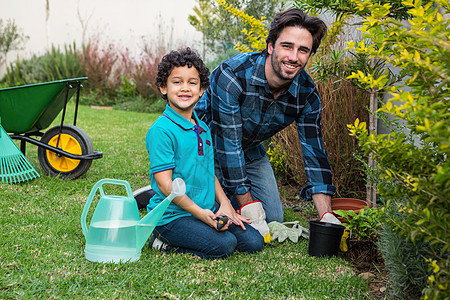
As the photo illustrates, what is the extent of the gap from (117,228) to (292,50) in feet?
4.39

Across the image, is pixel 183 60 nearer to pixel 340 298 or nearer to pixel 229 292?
pixel 229 292

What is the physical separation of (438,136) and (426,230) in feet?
1.13

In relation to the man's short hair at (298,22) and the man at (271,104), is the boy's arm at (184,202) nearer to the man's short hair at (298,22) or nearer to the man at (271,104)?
the man at (271,104)

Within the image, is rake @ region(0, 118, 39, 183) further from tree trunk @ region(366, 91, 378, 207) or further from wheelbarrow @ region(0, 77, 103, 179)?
tree trunk @ region(366, 91, 378, 207)

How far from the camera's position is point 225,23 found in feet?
26.1

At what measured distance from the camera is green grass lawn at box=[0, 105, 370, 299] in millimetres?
1744

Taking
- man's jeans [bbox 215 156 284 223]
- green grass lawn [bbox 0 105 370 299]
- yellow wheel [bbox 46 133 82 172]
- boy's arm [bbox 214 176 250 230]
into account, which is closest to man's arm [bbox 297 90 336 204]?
man's jeans [bbox 215 156 284 223]

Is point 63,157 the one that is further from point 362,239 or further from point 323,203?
point 362,239

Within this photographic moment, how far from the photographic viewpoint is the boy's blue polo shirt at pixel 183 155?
2.17 m

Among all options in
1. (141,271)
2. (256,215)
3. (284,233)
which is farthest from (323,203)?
Result: (141,271)

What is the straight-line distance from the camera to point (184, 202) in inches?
83.5

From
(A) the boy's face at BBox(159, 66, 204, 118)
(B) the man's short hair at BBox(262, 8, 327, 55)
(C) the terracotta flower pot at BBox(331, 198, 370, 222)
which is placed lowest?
(C) the terracotta flower pot at BBox(331, 198, 370, 222)

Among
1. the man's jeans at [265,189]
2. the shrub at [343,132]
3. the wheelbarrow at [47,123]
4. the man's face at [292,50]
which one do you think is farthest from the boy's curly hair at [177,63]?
the wheelbarrow at [47,123]

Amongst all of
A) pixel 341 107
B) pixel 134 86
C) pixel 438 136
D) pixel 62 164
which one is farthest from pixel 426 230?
pixel 134 86
